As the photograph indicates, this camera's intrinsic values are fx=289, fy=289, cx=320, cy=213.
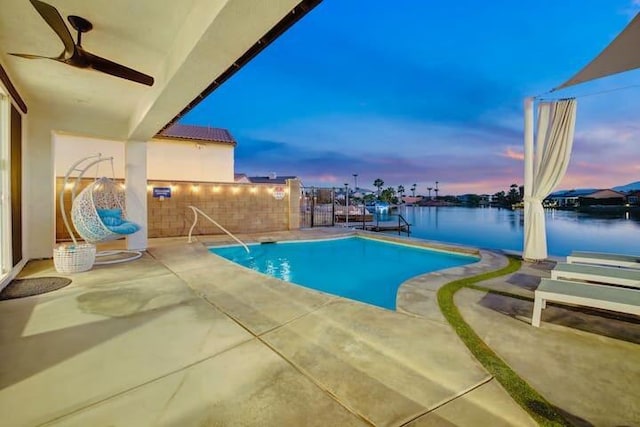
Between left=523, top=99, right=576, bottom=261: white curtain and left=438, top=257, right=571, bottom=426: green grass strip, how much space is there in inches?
122

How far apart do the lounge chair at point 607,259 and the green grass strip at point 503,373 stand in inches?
81.7

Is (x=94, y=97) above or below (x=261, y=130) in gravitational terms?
below

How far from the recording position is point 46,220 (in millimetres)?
5930

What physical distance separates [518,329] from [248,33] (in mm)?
3723

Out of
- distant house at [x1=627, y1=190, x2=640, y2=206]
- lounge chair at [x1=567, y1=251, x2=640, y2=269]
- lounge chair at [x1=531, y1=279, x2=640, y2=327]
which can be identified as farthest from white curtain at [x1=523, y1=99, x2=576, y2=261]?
distant house at [x1=627, y1=190, x2=640, y2=206]

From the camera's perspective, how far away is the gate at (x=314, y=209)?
12.9 meters

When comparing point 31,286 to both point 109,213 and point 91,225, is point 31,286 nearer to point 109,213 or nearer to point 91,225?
point 91,225

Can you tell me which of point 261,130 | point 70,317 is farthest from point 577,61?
point 261,130

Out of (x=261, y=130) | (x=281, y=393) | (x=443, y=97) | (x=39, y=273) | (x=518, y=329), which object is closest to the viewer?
(x=281, y=393)

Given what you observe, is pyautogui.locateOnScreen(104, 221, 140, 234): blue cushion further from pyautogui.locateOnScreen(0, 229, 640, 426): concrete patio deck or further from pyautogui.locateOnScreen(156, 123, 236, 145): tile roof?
pyautogui.locateOnScreen(156, 123, 236, 145): tile roof

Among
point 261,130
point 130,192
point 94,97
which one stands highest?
Result: point 261,130

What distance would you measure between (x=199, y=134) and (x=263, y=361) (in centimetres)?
1265

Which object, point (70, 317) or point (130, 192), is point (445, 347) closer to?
point (70, 317)

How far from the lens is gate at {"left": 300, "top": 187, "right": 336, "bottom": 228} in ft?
42.2
